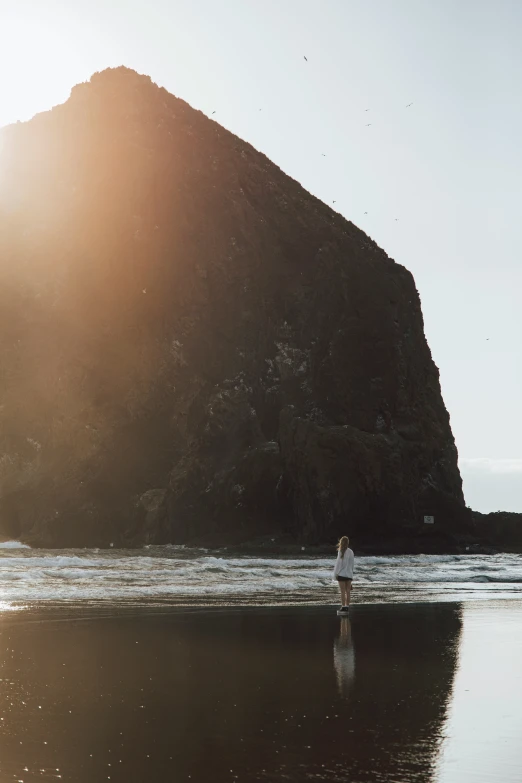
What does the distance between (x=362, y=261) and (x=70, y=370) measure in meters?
26.8

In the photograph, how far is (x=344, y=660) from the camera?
1109 cm

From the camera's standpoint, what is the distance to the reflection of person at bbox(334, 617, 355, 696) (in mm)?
9305

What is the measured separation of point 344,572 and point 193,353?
55.0 m

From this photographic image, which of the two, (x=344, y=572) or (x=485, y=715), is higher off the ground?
(x=344, y=572)

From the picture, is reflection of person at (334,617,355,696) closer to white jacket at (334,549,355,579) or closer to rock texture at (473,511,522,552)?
white jacket at (334,549,355,579)

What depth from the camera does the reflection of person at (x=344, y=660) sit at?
930 centimetres

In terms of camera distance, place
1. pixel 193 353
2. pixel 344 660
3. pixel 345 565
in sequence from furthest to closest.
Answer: pixel 193 353 < pixel 345 565 < pixel 344 660

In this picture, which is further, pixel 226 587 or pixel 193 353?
pixel 193 353

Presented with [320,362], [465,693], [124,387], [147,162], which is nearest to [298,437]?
[320,362]

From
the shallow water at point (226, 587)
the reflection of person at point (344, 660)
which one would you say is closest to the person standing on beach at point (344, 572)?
the shallow water at point (226, 587)

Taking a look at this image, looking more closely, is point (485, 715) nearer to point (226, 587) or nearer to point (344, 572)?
point (344, 572)

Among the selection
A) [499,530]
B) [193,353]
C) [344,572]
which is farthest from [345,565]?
[193,353]

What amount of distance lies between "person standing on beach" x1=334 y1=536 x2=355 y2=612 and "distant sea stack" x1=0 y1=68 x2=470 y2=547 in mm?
39199

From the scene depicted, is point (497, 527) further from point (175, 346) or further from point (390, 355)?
point (175, 346)
